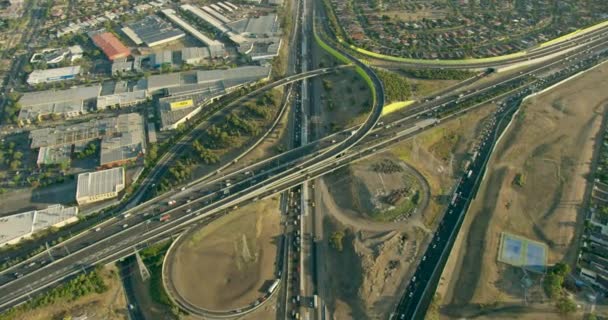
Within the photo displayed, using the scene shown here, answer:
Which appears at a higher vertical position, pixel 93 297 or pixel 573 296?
pixel 573 296

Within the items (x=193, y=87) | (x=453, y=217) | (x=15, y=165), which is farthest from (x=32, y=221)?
(x=453, y=217)

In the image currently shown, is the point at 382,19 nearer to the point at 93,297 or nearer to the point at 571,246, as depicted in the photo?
→ the point at 571,246

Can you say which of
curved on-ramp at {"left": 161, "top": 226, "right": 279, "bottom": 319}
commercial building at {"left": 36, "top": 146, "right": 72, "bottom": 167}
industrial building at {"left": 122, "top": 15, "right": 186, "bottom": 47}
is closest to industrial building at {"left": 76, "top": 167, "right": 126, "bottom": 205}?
commercial building at {"left": 36, "top": 146, "right": 72, "bottom": 167}

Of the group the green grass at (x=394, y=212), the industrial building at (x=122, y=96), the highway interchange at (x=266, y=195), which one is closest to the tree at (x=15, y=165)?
the industrial building at (x=122, y=96)

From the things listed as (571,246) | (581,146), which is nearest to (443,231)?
(571,246)

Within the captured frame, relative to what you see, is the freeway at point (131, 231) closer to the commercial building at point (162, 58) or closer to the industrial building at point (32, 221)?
the industrial building at point (32, 221)

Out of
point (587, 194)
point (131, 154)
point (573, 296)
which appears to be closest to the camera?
point (573, 296)

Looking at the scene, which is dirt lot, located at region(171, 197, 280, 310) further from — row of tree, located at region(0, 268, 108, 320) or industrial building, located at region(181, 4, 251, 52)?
industrial building, located at region(181, 4, 251, 52)
